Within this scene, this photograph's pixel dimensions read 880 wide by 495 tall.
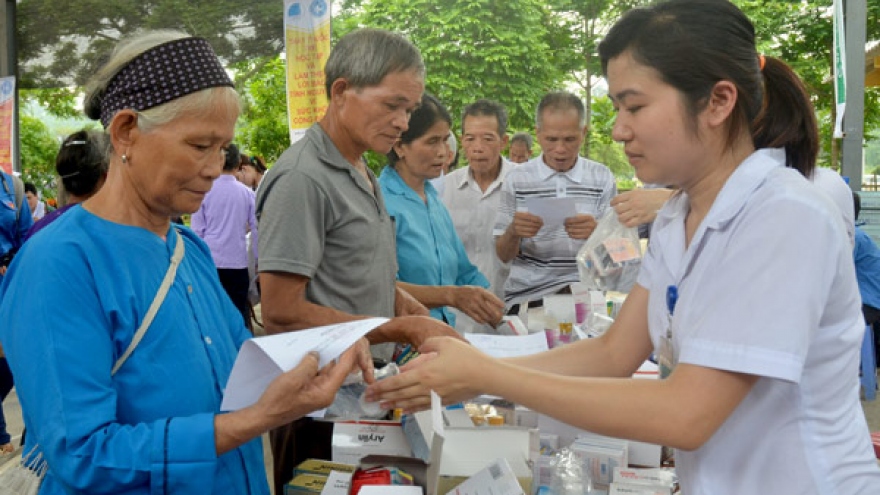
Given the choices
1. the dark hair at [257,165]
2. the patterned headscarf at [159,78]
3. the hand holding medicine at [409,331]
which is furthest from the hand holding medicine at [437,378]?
the dark hair at [257,165]

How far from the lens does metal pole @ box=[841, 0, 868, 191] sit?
6039mm

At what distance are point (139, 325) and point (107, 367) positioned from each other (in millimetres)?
109

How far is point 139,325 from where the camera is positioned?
1.41 m

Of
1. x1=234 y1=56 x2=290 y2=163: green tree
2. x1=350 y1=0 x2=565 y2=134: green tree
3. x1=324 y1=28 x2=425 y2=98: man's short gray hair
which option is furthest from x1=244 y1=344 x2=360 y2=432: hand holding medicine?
x1=350 y1=0 x2=565 y2=134: green tree

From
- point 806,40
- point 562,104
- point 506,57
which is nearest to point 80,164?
point 562,104

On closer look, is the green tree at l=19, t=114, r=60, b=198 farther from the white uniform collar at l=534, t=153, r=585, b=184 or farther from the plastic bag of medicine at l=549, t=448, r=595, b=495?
the plastic bag of medicine at l=549, t=448, r=595, b=495

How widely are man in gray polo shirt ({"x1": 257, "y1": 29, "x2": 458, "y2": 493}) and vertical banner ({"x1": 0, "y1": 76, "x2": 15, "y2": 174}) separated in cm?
849

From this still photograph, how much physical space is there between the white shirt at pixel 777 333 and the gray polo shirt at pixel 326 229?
1109mm

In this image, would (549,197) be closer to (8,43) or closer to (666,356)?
(666,356)

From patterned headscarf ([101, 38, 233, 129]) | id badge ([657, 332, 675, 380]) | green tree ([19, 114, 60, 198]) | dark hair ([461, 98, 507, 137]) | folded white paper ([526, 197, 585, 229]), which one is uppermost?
patterned headscarf ([101, 38, 233, 129])

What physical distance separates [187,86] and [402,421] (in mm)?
937

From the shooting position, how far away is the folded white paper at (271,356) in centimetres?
132

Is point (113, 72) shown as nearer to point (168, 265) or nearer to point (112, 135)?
point (112, 135)

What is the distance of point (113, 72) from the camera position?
4.91 feet
